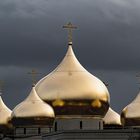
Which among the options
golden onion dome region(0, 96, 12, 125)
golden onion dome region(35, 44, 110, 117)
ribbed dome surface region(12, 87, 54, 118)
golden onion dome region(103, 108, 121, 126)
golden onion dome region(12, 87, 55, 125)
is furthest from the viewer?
golden onion dome region(0, 96, 12, 125)

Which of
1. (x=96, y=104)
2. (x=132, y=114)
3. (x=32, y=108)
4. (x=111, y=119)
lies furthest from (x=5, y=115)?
(x=96, y=104)

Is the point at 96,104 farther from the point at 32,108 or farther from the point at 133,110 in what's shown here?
the point at 32,108

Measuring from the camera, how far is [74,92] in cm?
4347

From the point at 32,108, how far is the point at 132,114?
17.0 feet

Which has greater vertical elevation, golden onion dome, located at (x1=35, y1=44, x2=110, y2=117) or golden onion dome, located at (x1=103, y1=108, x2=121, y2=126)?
golden onion dome, located at (x1=35, y1=44, x2=110, y2=117)

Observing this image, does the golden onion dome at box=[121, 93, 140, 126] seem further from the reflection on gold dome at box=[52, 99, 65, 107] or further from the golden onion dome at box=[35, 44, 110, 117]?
the reflection on gold dome at box=[52, 99, 65, 107]

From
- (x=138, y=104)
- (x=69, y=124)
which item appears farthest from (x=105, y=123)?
(x=69, y=124)

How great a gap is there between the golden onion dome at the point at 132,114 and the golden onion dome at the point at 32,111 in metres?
4.24

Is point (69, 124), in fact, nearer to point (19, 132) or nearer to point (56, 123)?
point (56, 123)

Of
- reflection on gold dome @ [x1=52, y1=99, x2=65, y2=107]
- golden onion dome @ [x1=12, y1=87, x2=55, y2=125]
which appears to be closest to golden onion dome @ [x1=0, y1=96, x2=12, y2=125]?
golden onion dome @ [x1=12, y1=87, x2=55, y2=125]

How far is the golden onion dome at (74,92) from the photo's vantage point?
43406 millimetres

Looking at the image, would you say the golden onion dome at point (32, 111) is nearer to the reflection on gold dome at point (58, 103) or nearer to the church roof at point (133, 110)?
the reflection on gold dome at point (58, 103)

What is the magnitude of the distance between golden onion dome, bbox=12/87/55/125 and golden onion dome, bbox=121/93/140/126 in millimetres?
4241

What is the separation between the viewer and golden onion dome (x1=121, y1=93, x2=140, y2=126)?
151ft
